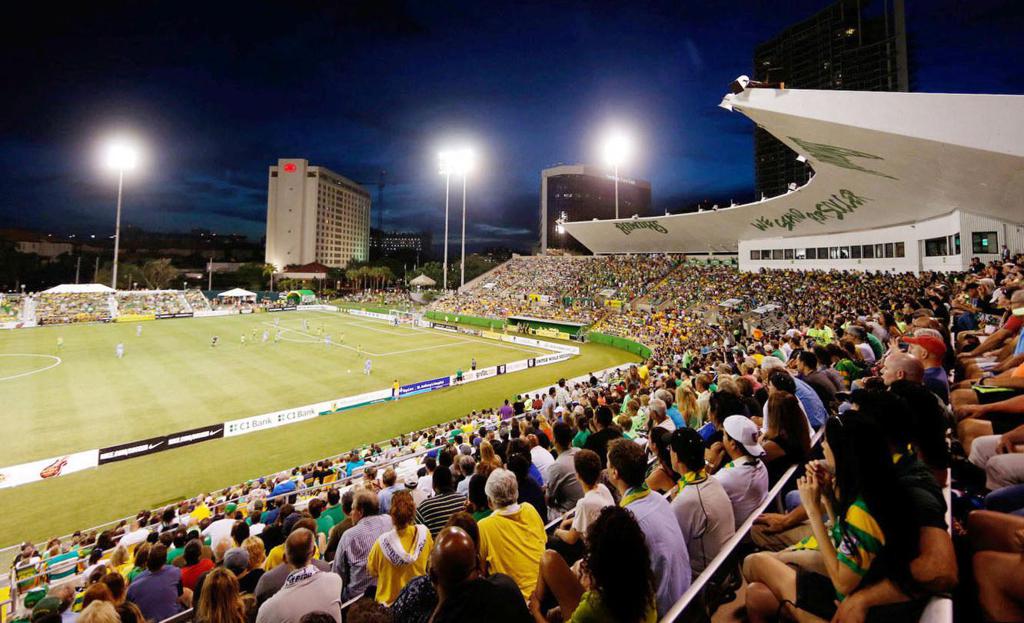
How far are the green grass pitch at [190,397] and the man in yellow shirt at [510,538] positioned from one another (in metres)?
14.1

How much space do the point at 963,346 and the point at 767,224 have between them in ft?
108

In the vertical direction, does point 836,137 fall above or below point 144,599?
above

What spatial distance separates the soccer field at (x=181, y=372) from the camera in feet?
59.4

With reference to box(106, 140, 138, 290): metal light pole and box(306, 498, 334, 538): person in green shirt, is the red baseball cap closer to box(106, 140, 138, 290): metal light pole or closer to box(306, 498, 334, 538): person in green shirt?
box(306, 498, 334, 538): person in green shirt

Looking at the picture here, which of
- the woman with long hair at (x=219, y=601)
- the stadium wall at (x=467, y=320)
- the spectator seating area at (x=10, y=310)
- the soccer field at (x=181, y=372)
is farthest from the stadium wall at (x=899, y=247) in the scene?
the spectator seating area at (x=10, y=310)

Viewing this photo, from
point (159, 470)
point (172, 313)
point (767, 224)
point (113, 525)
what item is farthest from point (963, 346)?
point (172, 313)

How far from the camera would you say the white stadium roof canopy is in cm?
1079

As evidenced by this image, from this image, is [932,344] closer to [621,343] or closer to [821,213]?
[821,213]

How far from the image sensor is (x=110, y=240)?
11781 cm

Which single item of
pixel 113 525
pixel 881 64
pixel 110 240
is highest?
pixel 881 64

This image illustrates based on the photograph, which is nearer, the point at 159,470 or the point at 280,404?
the point at 159,470

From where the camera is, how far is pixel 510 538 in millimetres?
3227

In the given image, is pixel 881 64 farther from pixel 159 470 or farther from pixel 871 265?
pixel 159 470

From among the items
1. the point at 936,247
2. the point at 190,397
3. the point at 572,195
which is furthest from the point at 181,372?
the point at 572,195
